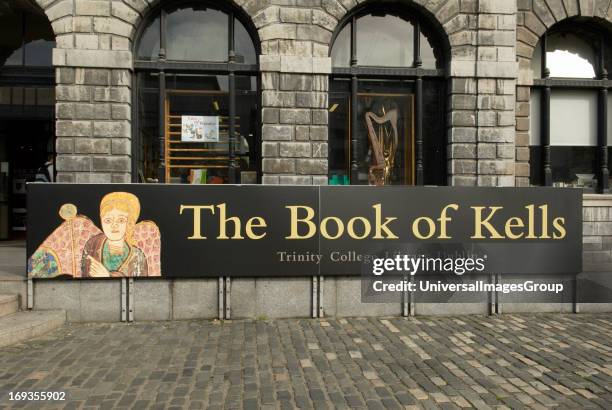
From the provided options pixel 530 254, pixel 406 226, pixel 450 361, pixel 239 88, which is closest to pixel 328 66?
pixel 239 88

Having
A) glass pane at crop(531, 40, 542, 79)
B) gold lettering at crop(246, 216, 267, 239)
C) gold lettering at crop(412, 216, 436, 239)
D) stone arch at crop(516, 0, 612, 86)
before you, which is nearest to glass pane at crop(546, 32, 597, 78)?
Answer: glass pane at crop(531, 40, 542, 79)

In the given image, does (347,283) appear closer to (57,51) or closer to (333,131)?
(333,131)

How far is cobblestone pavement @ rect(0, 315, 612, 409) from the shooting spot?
4.07m

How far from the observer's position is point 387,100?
1003 cm

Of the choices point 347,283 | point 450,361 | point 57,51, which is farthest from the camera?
point 57,51

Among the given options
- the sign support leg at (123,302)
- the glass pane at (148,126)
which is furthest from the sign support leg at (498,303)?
the glass pane at (148,126)

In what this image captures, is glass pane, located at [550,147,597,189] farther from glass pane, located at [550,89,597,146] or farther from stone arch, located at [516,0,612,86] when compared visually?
stone arch, located at [516,0,612,86]

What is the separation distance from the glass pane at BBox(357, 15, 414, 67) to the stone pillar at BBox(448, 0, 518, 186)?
108 centimetres

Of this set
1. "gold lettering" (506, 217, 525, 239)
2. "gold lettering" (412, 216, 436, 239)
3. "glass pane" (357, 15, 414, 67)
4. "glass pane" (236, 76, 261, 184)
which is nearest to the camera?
"gold lettering" (412, 216, 436, 239)

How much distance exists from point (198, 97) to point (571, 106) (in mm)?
9294

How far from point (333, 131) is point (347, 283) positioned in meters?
4.24

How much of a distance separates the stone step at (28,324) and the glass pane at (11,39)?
7.35 m

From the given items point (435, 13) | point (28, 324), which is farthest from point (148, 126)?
point (435, 13)

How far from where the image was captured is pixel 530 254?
7016 millimetres
